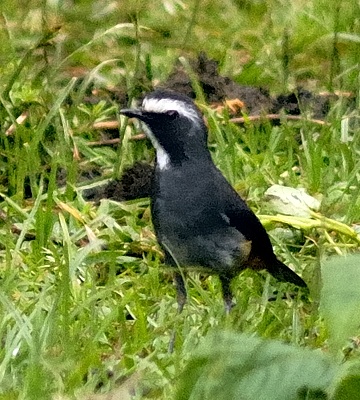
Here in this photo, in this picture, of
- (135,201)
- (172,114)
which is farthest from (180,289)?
(135,201)

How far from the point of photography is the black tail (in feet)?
12.4

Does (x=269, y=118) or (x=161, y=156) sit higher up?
(x=161, y=156)

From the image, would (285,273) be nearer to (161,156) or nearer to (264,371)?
(161,156)

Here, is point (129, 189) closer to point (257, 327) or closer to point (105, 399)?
point (257, 327)

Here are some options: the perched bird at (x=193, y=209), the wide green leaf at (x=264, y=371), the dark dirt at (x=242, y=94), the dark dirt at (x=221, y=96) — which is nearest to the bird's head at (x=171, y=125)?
the perched bird at (x=193, y=209)

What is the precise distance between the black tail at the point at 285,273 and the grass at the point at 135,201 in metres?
0.08

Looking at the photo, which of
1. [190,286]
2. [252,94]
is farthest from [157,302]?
[252,94]

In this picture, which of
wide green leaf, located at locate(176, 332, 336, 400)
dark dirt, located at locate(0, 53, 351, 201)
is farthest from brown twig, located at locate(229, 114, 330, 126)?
wide green leaf, located at locate(176, 332, 336, 400)

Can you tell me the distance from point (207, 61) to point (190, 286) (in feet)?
6.55

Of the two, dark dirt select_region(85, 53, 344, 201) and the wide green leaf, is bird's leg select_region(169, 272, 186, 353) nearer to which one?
the wide green leaf

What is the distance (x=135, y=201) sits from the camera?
4.66 metres

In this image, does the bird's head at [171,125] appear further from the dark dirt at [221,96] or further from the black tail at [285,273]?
the dark dirt at [221,96]

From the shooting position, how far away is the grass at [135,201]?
10.4 ft

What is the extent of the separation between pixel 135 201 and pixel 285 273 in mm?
1031
